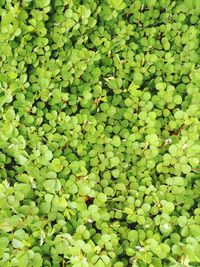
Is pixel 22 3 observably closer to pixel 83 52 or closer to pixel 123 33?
pixel 83 52

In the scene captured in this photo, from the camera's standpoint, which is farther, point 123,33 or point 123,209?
point 123,33

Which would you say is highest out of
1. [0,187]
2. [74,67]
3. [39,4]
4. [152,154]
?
[39,4]

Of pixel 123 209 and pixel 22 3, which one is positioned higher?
pixel 22 3

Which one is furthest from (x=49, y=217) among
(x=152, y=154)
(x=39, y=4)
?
(x=39, y=4)

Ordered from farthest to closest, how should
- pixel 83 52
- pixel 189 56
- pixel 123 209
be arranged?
pixel 189 56
pixel 83 52
pixel 123 209

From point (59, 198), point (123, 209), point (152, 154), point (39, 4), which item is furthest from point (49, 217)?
point (39, 4)

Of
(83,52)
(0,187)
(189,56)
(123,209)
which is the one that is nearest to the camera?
(0,187)
